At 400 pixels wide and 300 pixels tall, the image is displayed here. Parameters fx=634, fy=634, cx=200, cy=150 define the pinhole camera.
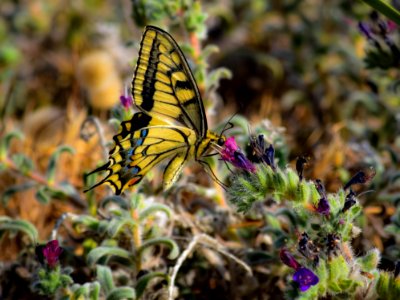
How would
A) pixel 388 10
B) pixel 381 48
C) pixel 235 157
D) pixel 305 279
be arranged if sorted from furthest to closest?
pixel 381 48, pixel 388 10, pixel 235 157, pixel 305 279

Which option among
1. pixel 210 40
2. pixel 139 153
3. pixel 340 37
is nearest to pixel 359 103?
pixel 340 37

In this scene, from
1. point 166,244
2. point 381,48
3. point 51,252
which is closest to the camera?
point 51,252

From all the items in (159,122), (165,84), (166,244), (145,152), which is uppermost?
(165,84)

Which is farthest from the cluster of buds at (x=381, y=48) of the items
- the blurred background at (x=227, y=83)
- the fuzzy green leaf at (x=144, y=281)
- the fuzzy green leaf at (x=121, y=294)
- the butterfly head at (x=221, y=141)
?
the fuzzy green leaf at (x=121, y=294)

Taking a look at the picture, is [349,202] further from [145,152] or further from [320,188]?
[145,152]

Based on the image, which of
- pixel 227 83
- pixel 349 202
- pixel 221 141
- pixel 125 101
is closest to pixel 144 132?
pixel 125 101

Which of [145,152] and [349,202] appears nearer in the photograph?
[349,202]

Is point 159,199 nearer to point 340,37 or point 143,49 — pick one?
point 143,49

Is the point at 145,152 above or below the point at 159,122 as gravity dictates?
below
